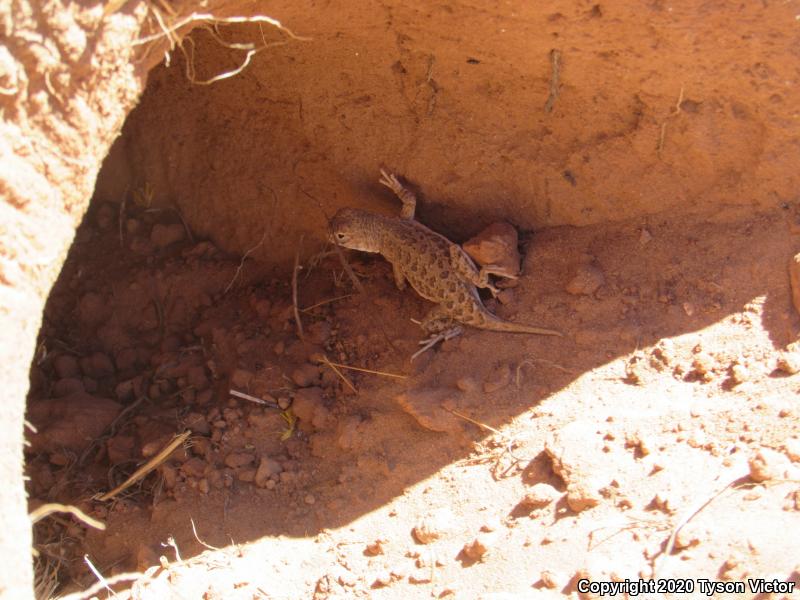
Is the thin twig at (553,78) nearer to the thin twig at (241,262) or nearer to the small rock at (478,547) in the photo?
the small rock at (478,547)

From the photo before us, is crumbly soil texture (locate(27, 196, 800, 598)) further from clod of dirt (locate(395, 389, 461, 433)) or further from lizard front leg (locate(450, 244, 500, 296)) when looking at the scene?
lizard front leg (locate(450, 244, 500, 296))

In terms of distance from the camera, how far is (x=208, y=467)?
4258mm

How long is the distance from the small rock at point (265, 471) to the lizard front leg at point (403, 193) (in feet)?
5.77

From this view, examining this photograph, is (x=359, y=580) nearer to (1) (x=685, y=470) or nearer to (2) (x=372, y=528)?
(2) (x=372, y=528)

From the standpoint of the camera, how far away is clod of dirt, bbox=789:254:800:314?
356cm

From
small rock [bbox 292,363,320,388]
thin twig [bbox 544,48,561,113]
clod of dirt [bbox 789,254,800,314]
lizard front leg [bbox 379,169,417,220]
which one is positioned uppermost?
thin twig [bbox 544,48,561,113]

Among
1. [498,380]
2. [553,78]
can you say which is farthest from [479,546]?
[553,78]

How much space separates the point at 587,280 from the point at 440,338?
957 mm

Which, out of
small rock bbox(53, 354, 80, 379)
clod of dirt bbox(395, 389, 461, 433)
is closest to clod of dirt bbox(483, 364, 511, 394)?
clod of dirt bbox(395, 389, 461, 433)

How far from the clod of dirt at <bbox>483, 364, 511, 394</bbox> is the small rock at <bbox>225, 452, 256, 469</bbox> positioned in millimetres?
1432

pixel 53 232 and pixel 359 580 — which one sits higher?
pixel 53 232

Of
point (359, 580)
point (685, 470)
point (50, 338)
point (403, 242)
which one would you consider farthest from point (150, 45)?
point (50, 338)

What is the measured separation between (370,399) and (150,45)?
2.34 m

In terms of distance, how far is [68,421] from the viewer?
4578mm
